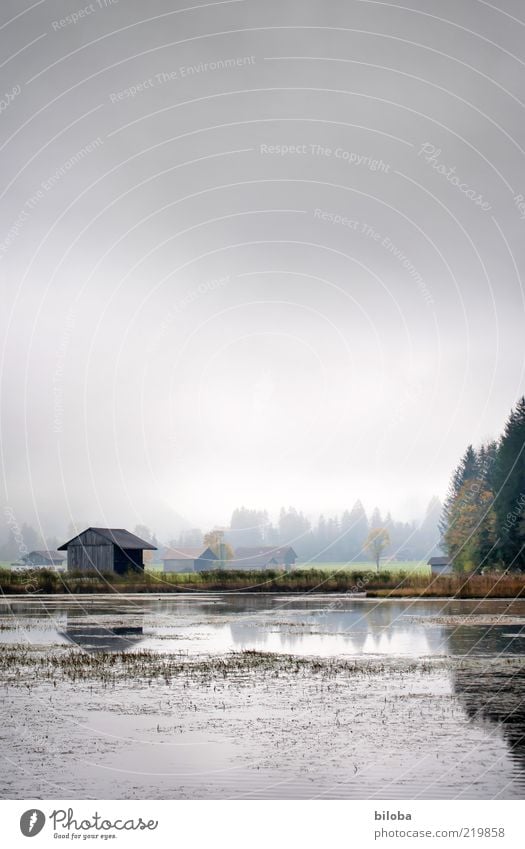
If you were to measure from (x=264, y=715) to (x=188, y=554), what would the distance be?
455 feet

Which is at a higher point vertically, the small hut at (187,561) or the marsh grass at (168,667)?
the small hut at (187,561)

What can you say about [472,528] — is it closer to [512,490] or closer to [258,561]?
[512,490]

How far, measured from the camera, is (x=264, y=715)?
18125 mm

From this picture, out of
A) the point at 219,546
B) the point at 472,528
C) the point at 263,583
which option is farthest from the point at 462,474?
the point at 219,546

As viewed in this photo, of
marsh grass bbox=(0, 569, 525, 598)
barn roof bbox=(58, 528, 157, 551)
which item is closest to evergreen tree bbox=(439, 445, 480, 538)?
marsh grass bbox=(0, 569, 525, 598)

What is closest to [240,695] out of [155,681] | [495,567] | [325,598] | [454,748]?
[155,681]

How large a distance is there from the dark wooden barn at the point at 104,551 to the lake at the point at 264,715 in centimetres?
5423

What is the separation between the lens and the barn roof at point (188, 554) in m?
153

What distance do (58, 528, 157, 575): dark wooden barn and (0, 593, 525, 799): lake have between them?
5423 centimetres

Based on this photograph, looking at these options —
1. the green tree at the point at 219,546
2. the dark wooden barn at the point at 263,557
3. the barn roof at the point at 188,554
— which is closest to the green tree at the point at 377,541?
the dark wooden barn at the point at 263,557

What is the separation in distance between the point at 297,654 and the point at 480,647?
6.29m

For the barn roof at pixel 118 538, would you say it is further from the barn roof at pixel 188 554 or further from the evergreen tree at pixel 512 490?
the barn roof at pixel 188 554

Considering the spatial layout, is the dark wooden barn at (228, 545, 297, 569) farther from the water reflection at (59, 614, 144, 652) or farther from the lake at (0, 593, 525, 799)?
the lake at (0, 593, 525, 799)

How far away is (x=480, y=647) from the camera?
94.7ft
